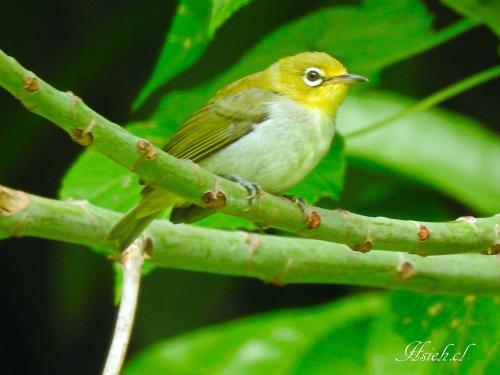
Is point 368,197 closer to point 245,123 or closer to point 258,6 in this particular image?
point 258,6

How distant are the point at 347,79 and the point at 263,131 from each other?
33 cm

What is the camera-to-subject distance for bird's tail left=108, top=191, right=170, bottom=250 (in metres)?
2.05

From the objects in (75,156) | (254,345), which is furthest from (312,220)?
(75,156)

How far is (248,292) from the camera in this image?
4.03 meters

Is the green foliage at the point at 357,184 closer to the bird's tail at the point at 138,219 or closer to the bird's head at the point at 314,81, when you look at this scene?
the bird's head at the point at 314,81

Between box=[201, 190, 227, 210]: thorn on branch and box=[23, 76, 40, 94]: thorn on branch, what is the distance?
352 mm

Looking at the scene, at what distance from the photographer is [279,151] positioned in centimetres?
240

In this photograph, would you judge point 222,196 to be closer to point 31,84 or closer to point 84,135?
point 84,135

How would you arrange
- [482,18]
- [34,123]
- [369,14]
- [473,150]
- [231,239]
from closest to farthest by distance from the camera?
[231,239], [482,18], [369,14], [473,150], [34,123]

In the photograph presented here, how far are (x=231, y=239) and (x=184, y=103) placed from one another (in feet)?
2.12

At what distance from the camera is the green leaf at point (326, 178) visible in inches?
97.2

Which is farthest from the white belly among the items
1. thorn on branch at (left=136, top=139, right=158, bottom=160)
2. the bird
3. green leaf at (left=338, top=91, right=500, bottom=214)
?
green leaf at (left=338, top=91, right=500, bottom=214)

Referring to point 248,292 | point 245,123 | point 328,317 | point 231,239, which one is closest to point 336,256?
point 231,239

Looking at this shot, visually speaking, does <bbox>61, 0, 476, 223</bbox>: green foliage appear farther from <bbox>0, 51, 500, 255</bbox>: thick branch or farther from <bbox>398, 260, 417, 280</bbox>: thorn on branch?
<bbox>0, 51, 500, 255</bbox>: thick branch
